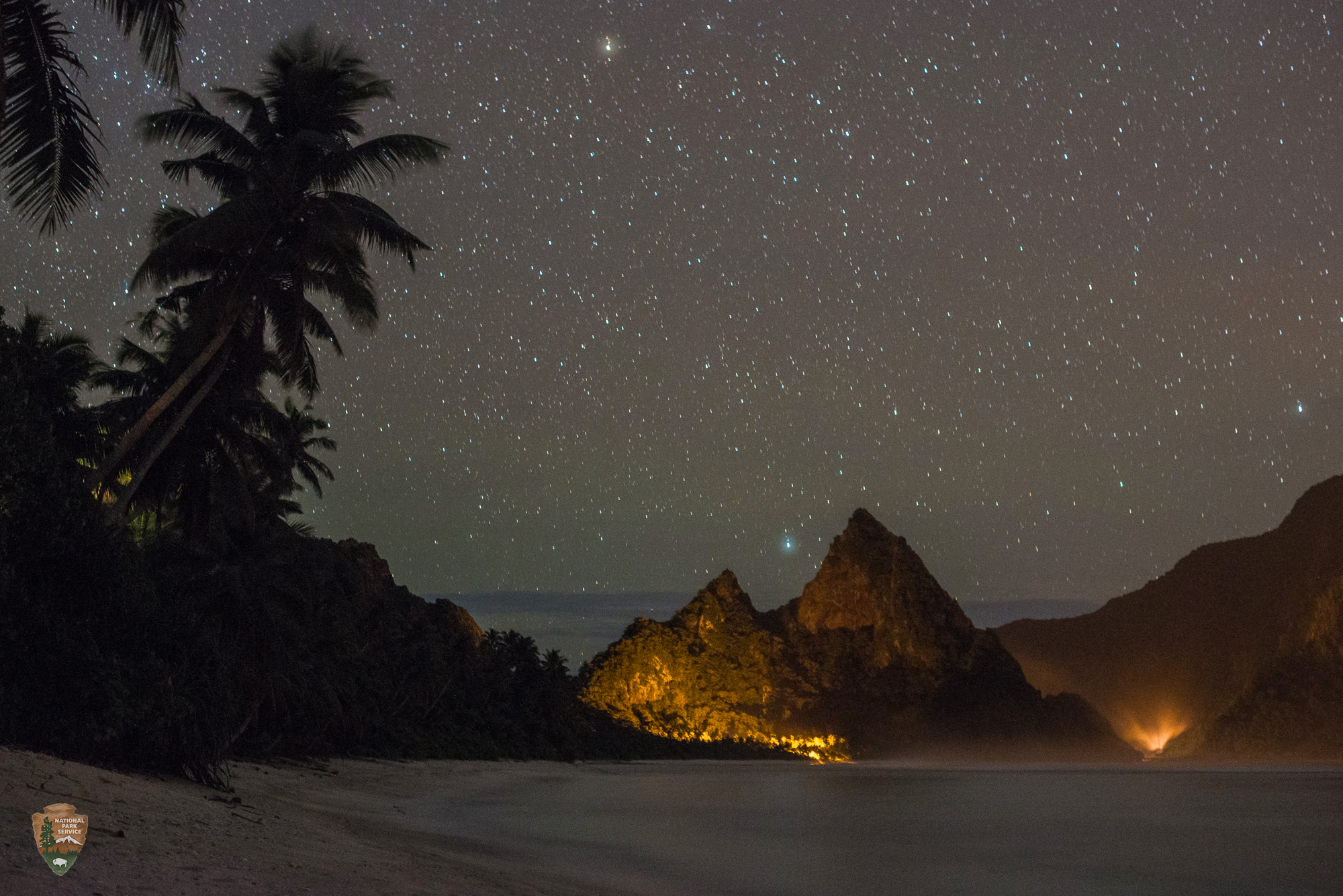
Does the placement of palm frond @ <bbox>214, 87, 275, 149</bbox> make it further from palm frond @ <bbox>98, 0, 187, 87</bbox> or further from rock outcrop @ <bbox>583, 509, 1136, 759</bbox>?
rock outcrop @ <bbox>583, 509, 1136, 759</bbox>

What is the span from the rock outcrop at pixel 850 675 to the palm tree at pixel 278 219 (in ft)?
430

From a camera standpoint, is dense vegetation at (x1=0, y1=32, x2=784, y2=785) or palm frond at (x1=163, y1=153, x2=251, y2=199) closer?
dense vegetation at (x1=0, y1=32, x2=784, y2=785)

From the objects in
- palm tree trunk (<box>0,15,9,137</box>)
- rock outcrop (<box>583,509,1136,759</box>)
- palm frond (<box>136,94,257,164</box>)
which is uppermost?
palm frond (<box>136,94,257,164</box>)

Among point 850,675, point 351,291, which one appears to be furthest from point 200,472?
point 850,675

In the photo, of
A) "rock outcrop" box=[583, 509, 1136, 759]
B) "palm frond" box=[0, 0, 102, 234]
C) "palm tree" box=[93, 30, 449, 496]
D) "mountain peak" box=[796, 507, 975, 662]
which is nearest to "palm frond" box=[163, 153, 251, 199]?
"palm tree" box=[93, 30, 449, 496]

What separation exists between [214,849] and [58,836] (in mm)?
2162

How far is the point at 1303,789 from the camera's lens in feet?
160

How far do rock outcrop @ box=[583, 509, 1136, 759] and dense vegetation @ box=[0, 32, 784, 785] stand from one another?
122083 mm

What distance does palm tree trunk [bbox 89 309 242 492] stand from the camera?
18.3m

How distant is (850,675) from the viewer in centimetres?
17875

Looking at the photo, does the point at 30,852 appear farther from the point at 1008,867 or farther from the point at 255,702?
the point at 255,702

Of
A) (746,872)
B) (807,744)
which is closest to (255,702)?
(746,872)

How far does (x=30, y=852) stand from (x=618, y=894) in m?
5.93

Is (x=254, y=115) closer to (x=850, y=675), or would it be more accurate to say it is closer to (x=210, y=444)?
(x=210, y=444)
